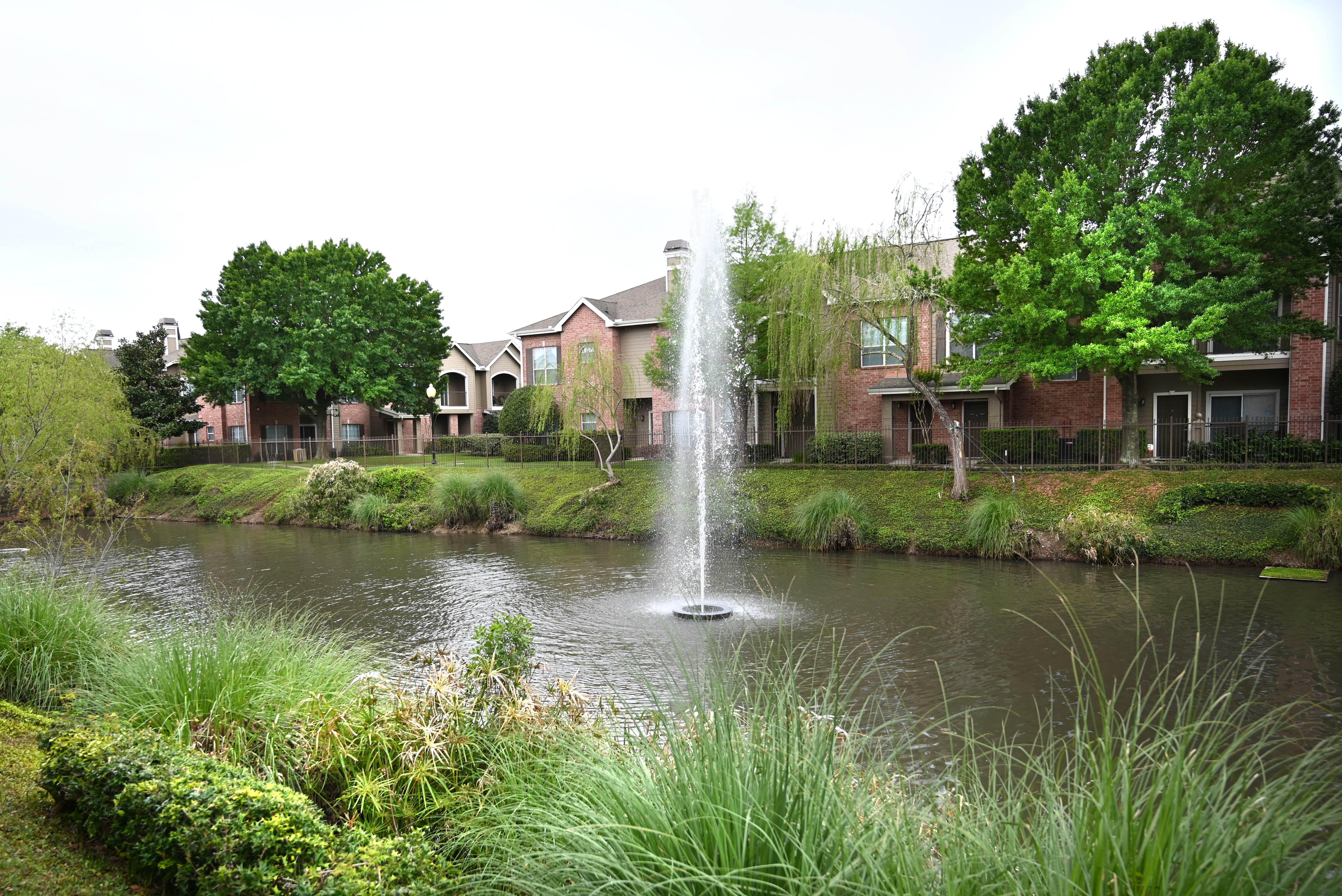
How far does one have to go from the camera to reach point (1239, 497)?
17.5 m

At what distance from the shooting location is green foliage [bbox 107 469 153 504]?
3266cm

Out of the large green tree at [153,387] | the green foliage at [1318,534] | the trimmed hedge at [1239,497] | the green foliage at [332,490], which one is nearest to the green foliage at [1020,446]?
the trimmed hedge at [1239,497]

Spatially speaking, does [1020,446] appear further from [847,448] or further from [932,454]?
[847,448]

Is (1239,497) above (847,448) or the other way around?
the other way around

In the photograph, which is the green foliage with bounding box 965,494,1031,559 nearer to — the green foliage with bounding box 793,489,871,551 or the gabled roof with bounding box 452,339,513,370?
the green foliage with bounding box 793,489,871,551

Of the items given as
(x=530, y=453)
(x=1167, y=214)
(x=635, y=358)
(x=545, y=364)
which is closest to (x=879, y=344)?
(x=1167, y=214)

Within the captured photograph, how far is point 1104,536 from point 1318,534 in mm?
→ 3637

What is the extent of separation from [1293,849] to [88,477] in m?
22.3

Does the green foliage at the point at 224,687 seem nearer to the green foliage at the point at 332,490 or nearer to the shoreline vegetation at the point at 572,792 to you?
the shoreline vegetation at the point at 572,792

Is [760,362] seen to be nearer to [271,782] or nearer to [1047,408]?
[1047,408]

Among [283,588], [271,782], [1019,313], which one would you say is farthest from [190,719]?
[1019,313]

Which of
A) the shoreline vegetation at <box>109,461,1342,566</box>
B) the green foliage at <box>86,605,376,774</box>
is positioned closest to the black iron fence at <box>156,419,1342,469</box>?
the shoreline vegetation at <box>109,461,1342,566</box>

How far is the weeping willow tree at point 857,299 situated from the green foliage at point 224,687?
1761cm

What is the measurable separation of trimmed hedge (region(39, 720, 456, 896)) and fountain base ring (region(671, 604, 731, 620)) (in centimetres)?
820
